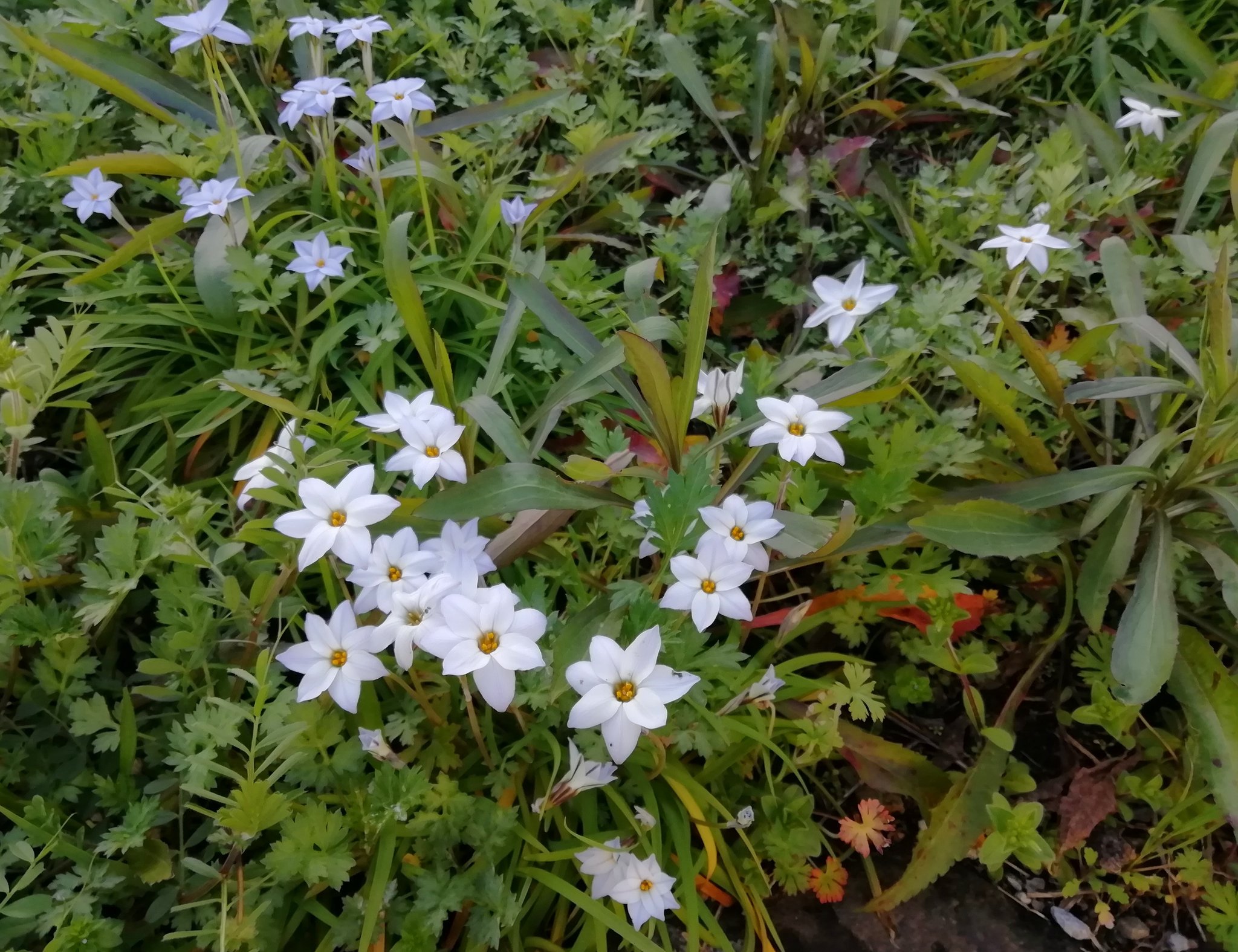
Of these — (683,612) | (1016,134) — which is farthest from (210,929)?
(1016,134)

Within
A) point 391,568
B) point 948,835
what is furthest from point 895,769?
point 391,568

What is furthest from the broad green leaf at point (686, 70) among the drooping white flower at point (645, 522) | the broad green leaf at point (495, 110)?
the drooping white flower at point (645, 522)

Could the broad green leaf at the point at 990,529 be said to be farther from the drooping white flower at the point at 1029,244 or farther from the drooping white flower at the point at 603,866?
the drooping white flower at the point at 603,866

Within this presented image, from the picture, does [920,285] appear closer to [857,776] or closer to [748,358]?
[748,358]

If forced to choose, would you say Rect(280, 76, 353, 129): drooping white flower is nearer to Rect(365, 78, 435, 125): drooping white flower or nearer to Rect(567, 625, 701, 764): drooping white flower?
Rect(365, 78, 435, 125): drooping white flower

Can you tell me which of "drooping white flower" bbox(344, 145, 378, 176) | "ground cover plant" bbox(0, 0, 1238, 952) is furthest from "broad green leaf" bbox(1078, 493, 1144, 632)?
"drooping white flower" bbox(344, 145, 378, 176)

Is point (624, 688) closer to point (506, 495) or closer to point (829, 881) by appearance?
point (506, 495)
